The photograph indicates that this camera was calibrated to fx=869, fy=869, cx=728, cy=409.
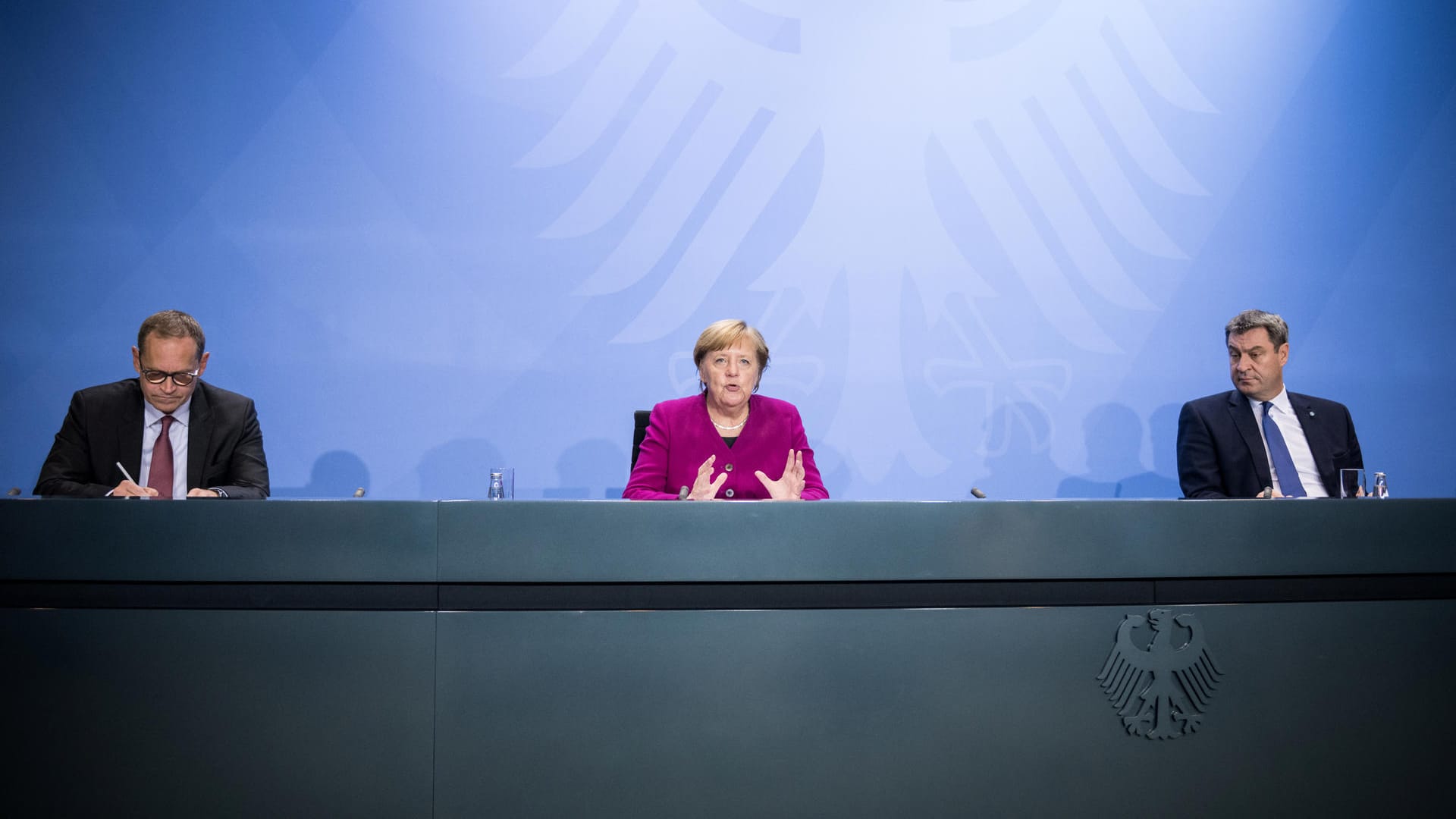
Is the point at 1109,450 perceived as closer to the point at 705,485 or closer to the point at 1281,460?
the point at 1281,460

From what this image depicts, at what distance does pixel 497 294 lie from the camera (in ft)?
11.2

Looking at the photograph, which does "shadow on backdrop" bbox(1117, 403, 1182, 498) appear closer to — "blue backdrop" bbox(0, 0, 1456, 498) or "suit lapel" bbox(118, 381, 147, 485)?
"blue backdrop" bbox(0, 0, 1456, 498)

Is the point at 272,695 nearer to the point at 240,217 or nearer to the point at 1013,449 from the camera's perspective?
the point at 240,217

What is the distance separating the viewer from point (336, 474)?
11.1 feet

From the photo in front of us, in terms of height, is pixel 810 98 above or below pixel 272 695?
above

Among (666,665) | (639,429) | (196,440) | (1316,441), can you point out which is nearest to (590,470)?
(639,429)

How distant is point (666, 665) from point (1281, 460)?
2.29 metres

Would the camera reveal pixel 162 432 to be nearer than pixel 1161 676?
No

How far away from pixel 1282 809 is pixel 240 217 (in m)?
3.72

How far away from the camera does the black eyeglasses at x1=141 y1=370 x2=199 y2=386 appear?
2.44 meters

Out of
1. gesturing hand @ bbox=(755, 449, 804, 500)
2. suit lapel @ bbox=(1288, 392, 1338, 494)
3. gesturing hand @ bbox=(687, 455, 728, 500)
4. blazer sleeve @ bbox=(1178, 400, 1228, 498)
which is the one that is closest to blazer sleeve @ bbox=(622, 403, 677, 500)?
gesturing hand @ bbox=(687, 455, 728, 500)

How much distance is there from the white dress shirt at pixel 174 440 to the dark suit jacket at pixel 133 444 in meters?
0.01

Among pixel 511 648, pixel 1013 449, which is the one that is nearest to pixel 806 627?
pixel 511 648

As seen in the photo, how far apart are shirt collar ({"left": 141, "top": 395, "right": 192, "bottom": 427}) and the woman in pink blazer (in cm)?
133
